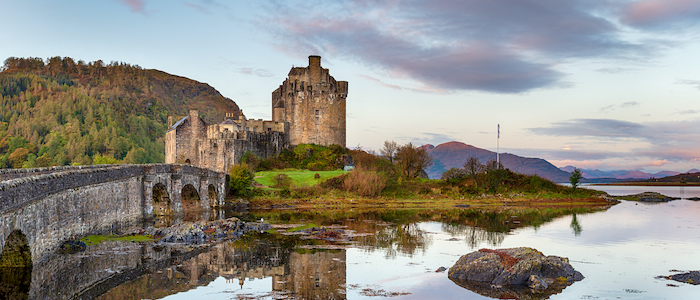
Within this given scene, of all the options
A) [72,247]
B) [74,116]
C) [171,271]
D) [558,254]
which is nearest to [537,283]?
[558,254]

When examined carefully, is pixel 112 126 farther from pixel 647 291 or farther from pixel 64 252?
pixel 647 291

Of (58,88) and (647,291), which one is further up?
(58,88)

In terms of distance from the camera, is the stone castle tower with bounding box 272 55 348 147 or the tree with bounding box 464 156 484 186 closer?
the tree with bounding box 464 156 484 186

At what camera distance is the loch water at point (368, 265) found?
646 inches

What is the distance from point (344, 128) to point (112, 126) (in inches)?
3215

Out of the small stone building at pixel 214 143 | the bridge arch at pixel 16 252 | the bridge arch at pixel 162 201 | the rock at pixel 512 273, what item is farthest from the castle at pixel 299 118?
the rock at pixel 512 273

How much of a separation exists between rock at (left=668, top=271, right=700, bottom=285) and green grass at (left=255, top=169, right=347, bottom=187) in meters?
42.1

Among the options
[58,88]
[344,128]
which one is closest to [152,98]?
[58,88]

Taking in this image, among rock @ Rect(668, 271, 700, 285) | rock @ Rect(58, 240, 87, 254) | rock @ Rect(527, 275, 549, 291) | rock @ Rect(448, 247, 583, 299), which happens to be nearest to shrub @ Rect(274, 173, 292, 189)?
rock @ Rect(58, 240, 87, 254)

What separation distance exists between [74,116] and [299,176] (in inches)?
3776

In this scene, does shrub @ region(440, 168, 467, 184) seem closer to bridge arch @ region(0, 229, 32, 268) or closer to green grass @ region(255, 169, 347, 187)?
green grass @ region(255, 169, 347, 187)

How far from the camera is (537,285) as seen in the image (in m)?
16.9

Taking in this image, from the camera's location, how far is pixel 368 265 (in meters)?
21.1

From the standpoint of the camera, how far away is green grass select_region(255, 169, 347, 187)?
193 ft
